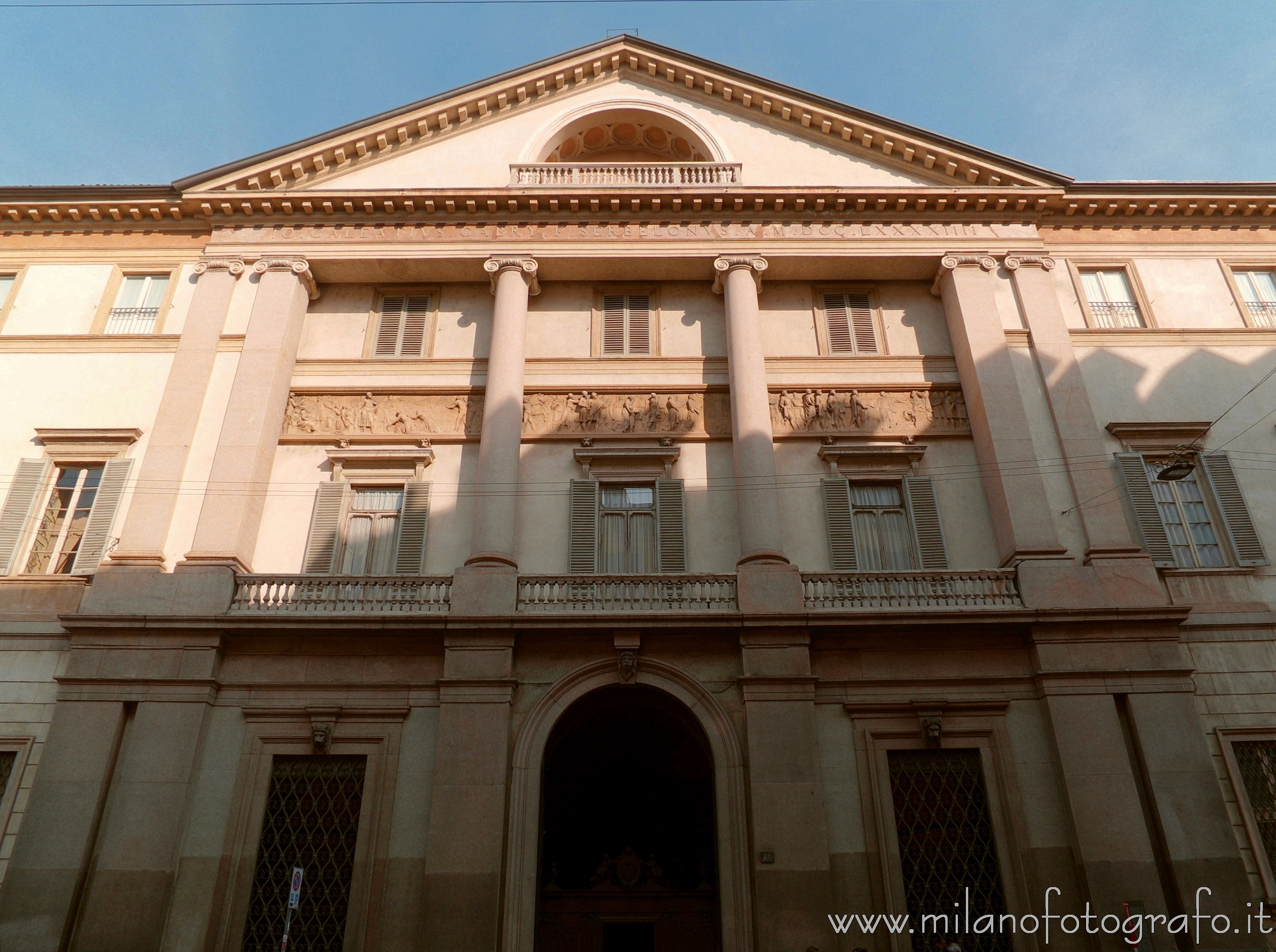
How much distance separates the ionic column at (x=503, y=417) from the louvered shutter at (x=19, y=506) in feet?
28.2

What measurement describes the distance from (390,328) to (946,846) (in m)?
15.3

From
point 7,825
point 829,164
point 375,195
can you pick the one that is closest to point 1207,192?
point 829,164

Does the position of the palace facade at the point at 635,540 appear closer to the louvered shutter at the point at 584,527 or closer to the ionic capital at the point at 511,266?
the louvered shutter at the point at 584,527

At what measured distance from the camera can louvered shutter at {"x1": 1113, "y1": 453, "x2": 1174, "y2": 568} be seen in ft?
Answer: 53.8

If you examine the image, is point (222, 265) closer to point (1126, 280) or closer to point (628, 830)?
point (628, 830)

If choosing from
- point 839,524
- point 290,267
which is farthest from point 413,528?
point 839,524

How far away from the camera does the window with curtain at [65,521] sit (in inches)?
653

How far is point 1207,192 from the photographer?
20.0 m

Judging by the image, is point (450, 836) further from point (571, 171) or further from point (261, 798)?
point (571, 171)

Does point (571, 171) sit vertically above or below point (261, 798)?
above

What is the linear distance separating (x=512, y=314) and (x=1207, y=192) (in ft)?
52.8

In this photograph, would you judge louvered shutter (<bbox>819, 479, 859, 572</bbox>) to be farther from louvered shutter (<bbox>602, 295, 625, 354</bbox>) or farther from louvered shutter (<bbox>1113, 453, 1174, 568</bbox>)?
louvered shutter (<bbox>602, 295, 625, 354</bbox>)

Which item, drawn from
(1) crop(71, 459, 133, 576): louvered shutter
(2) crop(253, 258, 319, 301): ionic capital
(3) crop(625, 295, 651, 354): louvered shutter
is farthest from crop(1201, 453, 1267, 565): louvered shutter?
(1) crop(71, 459, 133, 576): louvered shutter

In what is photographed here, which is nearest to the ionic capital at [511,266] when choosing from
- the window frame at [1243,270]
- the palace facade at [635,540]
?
the palace facade at [635,540]
